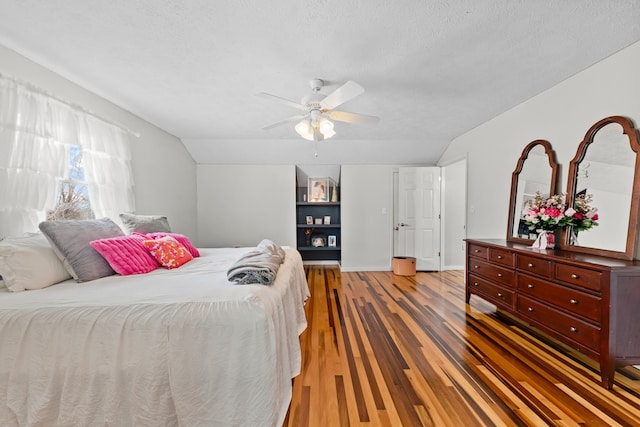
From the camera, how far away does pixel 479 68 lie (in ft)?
7.50

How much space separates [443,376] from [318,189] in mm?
4021

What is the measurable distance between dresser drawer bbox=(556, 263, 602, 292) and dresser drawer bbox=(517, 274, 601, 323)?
6 cm

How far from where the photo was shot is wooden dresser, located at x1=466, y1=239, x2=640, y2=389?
1687 mm

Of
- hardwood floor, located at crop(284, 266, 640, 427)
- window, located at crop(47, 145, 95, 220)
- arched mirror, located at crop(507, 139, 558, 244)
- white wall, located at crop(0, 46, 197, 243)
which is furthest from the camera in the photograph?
arched mirror, located at crop(507, 139, 558, 244)

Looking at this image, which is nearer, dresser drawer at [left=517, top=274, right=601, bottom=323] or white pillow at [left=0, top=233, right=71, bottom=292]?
white pillow at [left=0, top=233, right=71, bottom=292]

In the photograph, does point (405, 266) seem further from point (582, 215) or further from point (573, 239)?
point (582, 215)

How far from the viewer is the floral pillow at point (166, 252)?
220 cm

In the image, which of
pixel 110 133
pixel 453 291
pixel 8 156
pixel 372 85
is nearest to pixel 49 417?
pixel 8 156

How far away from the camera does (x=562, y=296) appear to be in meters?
2.01

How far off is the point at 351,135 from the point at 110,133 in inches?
126

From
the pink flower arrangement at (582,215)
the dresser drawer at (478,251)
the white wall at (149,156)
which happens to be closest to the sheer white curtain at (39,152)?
the white wall at (149,156)

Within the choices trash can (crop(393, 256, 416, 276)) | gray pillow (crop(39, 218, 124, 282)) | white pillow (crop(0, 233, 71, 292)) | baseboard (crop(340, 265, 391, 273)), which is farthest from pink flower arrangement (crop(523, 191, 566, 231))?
white pillow (crop(0, 233, 71, 292))

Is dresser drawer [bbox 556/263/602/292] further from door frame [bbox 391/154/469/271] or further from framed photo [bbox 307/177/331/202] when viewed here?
framed photo [bbox 307/177/331/202]

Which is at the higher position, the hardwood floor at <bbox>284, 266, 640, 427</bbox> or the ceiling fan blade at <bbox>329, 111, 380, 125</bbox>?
the ceiling fan blade at <bbox>329, 111, 380, 125</bbox>
